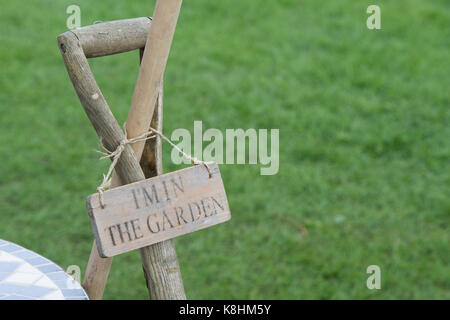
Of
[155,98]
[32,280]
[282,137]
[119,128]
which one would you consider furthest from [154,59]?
[282,137]

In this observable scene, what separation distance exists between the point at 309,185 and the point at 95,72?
6.79ft

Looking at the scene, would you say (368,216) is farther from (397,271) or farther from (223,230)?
(223,230)

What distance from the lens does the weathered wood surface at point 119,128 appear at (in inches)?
65.6

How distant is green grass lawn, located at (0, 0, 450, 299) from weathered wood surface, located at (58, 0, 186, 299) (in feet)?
4.51

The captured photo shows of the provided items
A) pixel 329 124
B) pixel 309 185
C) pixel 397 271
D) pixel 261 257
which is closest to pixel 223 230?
pixel 261 257

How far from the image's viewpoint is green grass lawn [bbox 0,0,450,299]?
3.43 metres

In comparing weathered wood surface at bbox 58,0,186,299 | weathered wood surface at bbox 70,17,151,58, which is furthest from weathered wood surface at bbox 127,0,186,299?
weathered wood surface at bbox 70,17,151,58

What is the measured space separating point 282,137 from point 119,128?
2.77m

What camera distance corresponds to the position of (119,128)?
1741 millimetres

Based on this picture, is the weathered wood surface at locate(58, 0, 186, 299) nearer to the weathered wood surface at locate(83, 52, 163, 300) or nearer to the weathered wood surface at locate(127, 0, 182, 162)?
the weathered wood surface at locate(127, 0, 182, 162)

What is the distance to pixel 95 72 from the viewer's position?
5062 millimetres

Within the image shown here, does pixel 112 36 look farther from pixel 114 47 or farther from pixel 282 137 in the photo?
pixel 282 137

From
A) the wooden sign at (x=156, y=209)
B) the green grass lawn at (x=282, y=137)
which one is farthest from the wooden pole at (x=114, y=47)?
the green grass lawn at (x=282, y=137)

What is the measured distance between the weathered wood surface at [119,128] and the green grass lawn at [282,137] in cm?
137
